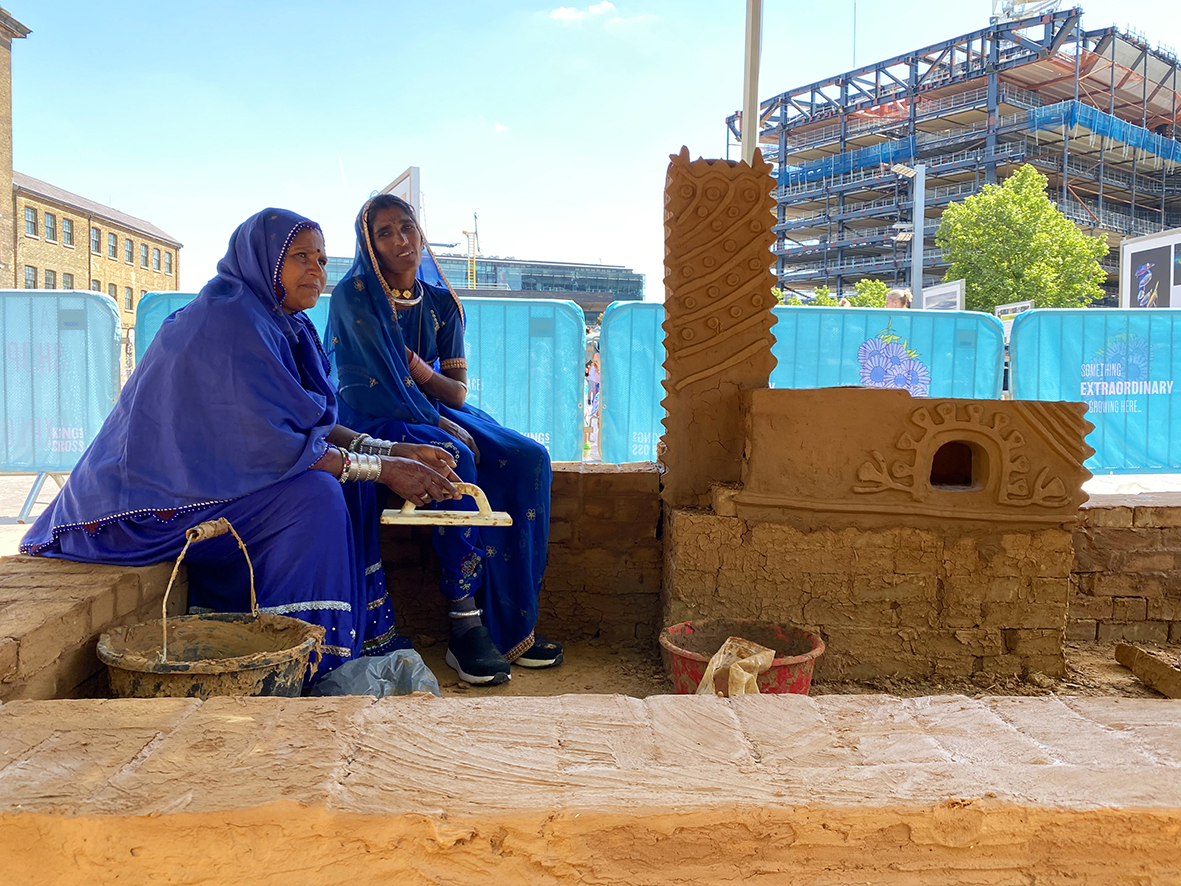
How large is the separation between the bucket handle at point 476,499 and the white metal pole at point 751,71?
2.25m

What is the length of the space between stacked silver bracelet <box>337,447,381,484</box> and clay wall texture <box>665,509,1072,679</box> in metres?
1.30

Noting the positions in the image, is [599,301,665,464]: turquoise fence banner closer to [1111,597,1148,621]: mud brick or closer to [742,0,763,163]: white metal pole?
[742,0,763,163]: white metal pole

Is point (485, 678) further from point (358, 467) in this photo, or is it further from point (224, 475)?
point (224, 475)

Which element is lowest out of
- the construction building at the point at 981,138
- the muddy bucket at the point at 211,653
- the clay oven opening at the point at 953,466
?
the muddy bucket at the point at 211,653

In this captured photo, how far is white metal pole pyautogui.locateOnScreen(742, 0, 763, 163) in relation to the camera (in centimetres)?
395

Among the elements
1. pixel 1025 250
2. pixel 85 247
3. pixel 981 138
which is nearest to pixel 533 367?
pixel 1025 250

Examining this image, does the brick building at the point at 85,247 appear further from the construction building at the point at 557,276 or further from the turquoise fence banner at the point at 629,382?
the turquoise fence banner at the point at 629,382

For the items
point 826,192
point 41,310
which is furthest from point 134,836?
point 826,192

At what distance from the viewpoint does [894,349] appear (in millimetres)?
7527

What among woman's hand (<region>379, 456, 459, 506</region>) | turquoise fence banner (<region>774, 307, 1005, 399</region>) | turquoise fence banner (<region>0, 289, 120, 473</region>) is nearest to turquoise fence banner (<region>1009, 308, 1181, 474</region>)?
turquoise fence banner (<region>774, 307, 1005, 399</region>)

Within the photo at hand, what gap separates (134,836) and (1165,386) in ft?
28.7

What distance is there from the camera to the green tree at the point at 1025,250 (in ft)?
84.7

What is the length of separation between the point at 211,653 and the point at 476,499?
3.10 feet

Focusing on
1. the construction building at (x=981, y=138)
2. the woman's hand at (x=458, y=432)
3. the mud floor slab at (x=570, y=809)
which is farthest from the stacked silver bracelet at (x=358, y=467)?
the construction building at (x=981, y=138)
